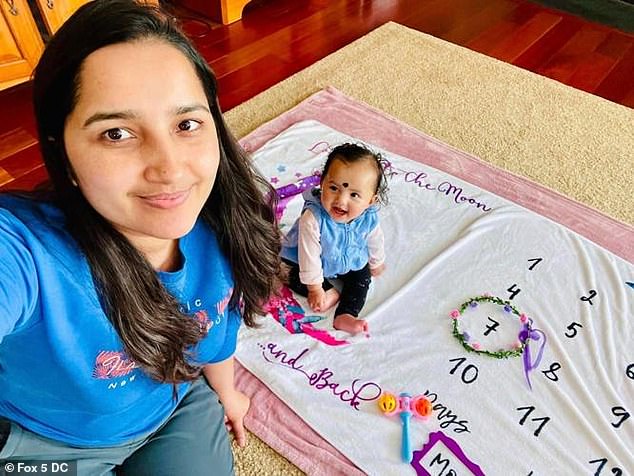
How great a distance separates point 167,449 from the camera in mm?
837

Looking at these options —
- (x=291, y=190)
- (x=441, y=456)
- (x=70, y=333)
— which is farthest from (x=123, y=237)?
(x=291, y=190)

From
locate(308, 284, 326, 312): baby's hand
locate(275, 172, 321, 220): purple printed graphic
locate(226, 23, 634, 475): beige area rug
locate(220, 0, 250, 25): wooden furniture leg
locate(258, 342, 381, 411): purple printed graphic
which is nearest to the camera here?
locate(258, 342, 381, 411): purple printed graphic

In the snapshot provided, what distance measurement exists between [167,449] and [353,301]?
0.49 metres

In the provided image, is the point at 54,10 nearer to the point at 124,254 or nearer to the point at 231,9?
the point at 231,9

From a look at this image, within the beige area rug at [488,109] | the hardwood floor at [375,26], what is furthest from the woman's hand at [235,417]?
the hardwood floor at [375,26]

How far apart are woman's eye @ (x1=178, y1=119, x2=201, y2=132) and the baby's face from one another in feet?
1.56

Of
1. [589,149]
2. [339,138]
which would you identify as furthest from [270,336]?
[589,149]

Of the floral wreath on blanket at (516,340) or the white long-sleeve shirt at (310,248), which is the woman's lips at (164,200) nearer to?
the white long-sleeve shirt at (310,248)

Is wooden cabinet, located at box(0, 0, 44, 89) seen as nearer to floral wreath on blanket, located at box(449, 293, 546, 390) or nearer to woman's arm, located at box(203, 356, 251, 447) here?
woman's arm, located at box(203, 356, 251, 447)

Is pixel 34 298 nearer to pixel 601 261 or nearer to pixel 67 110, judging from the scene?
pixel 67 110

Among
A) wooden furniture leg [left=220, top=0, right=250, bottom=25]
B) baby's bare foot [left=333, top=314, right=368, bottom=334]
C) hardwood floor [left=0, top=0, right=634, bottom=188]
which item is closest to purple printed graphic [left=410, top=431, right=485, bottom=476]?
baby's bare foot [left=333, top=314, right=368, bottom=334]

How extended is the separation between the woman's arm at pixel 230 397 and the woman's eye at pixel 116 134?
472mm

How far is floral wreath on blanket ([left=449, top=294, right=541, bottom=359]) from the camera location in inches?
44.5

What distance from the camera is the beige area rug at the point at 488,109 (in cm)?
158
